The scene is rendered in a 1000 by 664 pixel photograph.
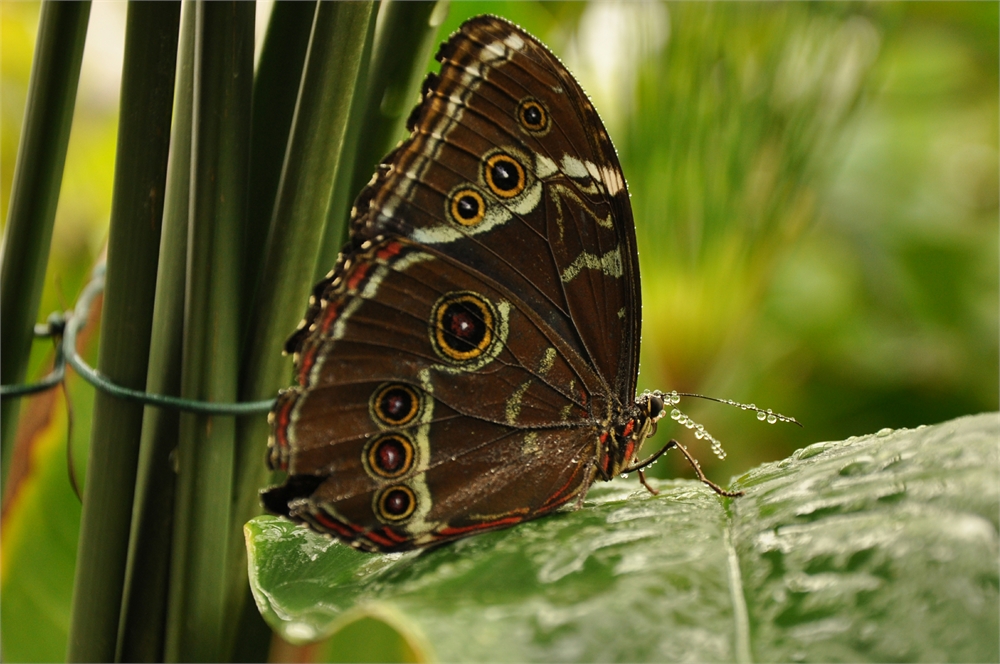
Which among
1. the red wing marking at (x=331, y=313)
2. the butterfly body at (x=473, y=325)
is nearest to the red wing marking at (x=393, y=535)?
the butterfly body at (x=473, y=325)

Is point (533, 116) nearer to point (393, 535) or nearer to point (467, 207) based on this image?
point (467, 207)

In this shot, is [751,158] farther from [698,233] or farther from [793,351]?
[793,351]

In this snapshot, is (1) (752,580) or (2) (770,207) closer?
(1) (752,580)

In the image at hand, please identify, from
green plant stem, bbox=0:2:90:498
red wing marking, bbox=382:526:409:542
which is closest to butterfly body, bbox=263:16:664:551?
red wing marking, bbox=382:526:409:542

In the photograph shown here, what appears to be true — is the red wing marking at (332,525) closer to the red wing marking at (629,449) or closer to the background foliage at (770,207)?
the red wing marking at (629,449)

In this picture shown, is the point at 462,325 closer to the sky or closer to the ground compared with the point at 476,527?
closer to the sky

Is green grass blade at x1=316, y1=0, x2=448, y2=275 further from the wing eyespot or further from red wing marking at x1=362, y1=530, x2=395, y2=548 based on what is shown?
red wing marking at x1=362, y1=530, x2=395, y2=548

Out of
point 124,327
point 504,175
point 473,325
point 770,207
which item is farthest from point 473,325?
point 770,207
